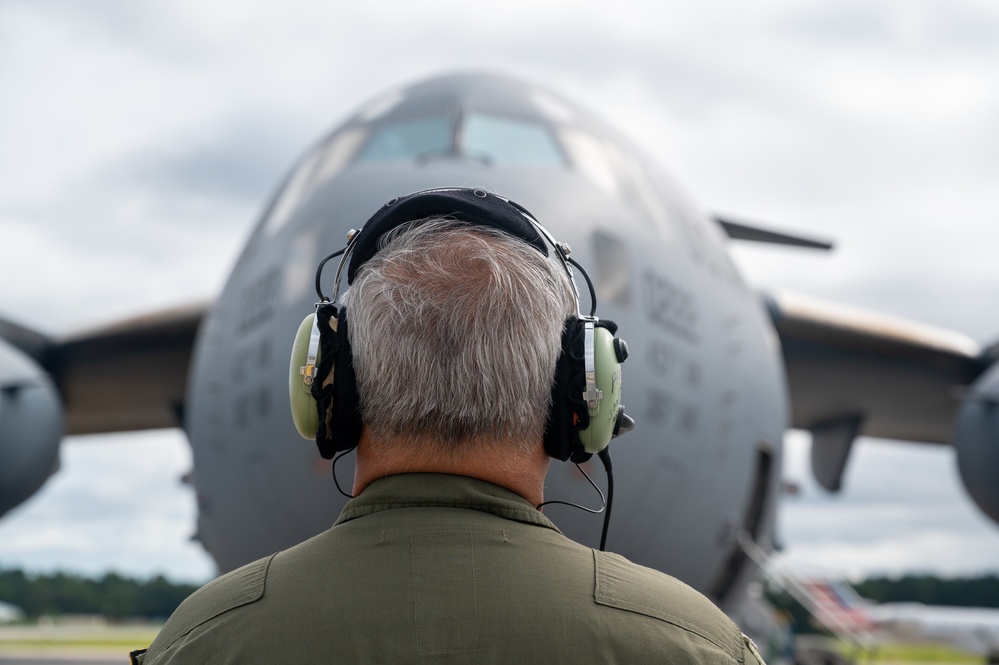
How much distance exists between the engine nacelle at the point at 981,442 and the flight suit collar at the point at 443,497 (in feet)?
18.9

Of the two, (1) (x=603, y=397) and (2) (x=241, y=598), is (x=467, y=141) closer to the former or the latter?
(1) (x=603, y=397)

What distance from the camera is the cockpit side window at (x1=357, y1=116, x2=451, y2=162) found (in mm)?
4645

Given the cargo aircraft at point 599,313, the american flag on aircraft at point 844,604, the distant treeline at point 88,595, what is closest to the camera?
the cargo aircraft at point 599,313

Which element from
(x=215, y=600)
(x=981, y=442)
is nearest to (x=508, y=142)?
(x=215, y=600)

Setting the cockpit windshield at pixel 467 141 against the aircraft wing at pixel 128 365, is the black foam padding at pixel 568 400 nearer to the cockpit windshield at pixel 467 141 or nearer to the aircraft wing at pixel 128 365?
the cockpit windshield at pixel 467 141

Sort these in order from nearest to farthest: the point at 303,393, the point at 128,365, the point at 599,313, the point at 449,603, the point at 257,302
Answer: the point at 449,603 < the point at 303,393 < the point at 599,313 < the point at 257,302 < the point at 128,365

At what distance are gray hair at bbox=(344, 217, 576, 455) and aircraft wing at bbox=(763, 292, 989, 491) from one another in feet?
21.9

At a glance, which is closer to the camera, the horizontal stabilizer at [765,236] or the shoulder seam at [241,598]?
the shoulder seam at [241,598]

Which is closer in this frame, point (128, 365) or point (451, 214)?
point (451, 214)

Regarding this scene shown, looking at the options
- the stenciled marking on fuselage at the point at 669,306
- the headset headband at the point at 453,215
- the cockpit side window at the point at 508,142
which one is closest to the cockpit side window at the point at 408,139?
the cockpit side window at the point at 508,142

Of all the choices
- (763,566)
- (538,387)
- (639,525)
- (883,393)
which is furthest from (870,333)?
(538,387)

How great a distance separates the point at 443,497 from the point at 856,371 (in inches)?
317

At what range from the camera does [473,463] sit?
1.40 m

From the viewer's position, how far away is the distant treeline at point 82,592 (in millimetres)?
47094
